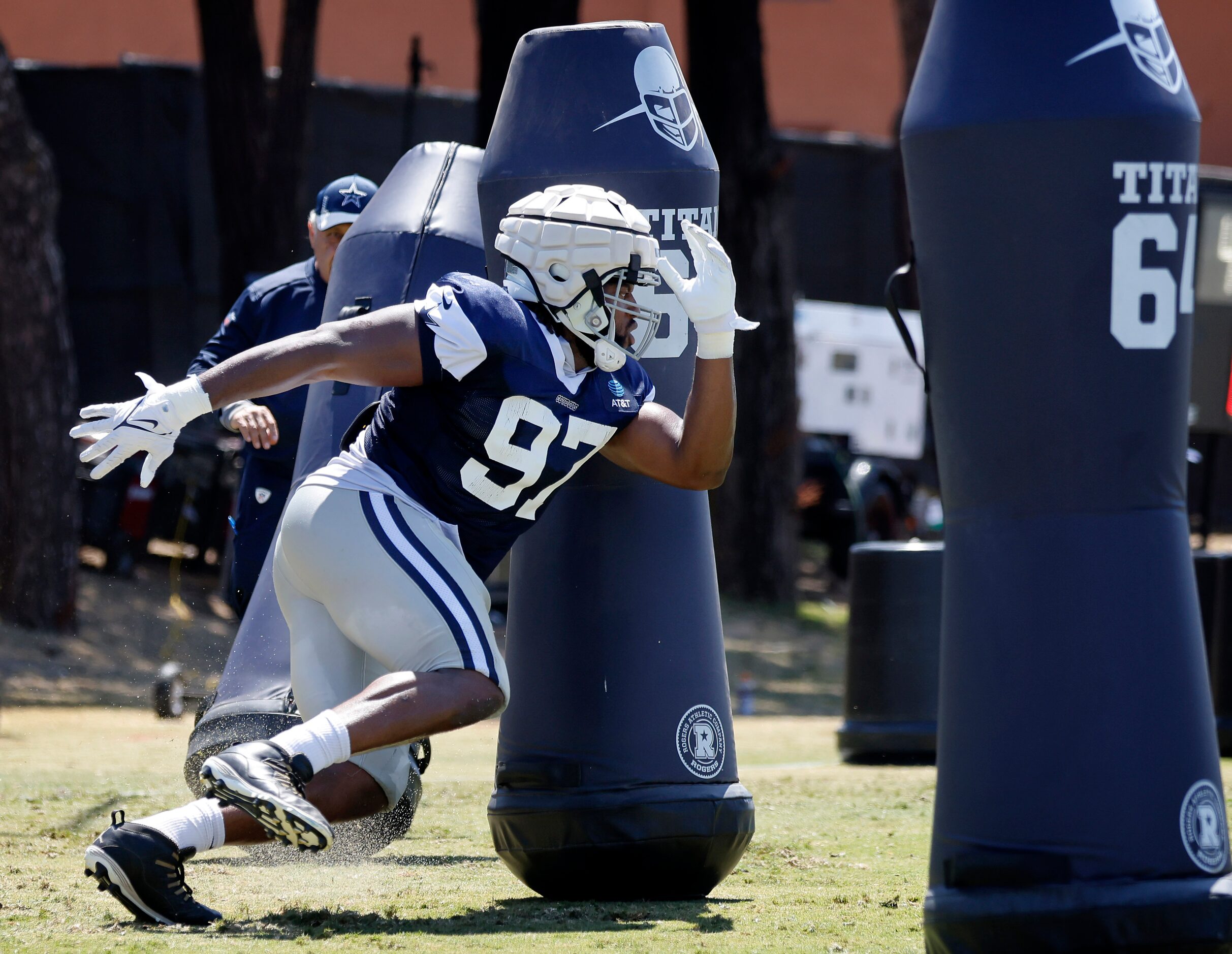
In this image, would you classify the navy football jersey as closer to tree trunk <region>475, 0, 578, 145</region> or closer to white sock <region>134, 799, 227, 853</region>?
white sock <region>134, 799, 227, 853</region>

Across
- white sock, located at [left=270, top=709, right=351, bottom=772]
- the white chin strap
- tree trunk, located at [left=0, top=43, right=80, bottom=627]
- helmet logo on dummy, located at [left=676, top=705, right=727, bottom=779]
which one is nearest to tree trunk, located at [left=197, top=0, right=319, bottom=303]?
tree trunk, located at [left=0, top=43, right=80, bottom=627]

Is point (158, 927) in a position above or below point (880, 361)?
below

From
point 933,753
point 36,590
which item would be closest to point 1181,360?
point 933,753

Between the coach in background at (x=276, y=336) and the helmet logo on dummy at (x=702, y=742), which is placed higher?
the coach in background at (x=276, y=336)

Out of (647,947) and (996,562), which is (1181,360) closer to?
(996,562)

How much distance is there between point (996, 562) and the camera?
329 cm

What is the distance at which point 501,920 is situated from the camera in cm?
409

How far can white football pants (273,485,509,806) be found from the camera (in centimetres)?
383

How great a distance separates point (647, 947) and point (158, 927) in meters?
1.12

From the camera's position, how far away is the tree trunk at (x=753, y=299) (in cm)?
1589

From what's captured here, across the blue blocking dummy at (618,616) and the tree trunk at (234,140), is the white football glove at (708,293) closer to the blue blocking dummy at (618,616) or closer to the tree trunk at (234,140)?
the blue blocking dummy at (618,616)

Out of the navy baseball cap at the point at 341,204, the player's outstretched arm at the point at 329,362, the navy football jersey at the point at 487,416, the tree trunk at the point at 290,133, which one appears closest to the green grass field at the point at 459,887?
the navy football jersey at the point at 487,416

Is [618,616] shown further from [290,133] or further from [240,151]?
[290,133]

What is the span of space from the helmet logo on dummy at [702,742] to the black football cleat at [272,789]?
3.81 ft
